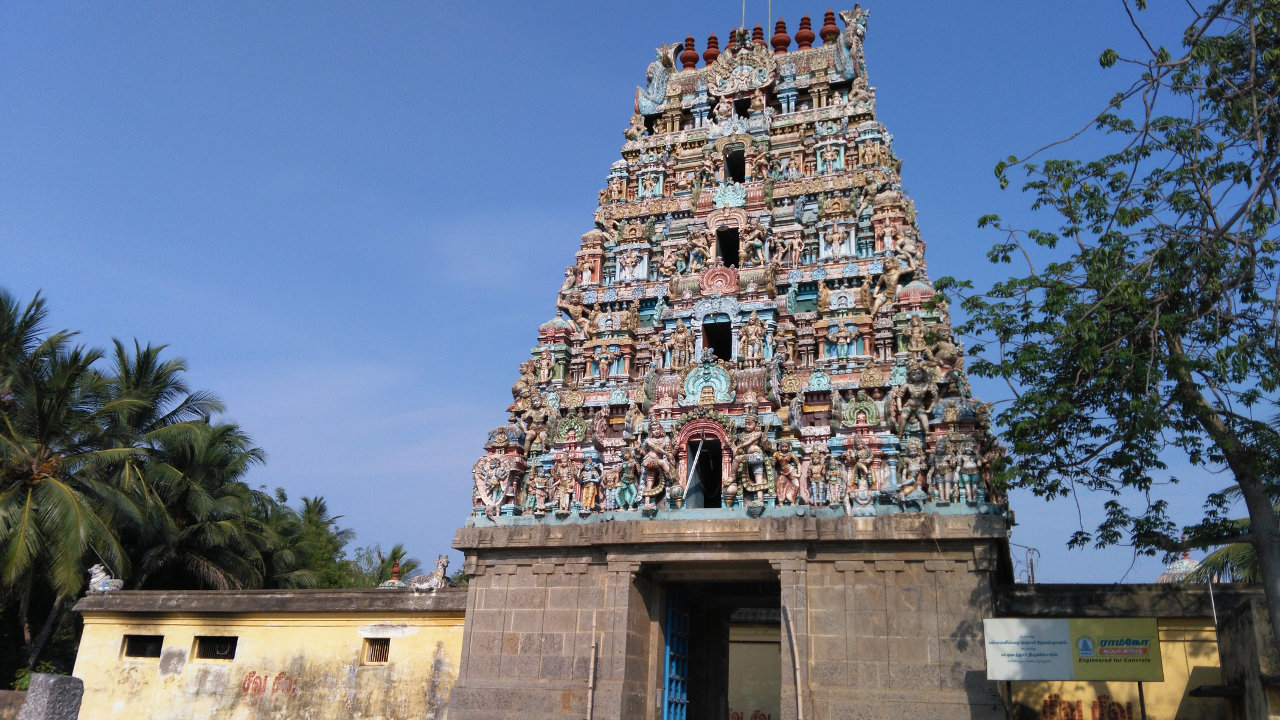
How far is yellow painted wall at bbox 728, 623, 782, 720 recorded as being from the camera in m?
25.8

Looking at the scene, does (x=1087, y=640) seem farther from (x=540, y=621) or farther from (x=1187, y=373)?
(x=540, y=621)

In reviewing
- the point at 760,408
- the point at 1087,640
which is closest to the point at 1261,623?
the point at 1087,640

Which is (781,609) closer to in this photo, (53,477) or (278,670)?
(278,670)

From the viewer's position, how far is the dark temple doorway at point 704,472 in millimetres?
16922

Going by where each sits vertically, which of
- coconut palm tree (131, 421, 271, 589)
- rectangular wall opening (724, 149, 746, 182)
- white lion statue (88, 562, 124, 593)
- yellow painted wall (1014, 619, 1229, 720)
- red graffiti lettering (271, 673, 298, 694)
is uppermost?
rectangular wall opening (724, 149, 746, 182)

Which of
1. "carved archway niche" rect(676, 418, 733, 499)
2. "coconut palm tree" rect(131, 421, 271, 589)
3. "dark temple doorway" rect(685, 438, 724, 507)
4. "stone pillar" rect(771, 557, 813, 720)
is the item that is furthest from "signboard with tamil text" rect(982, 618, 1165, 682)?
"coconut palm tree" rect(131, 421, 271, 589)

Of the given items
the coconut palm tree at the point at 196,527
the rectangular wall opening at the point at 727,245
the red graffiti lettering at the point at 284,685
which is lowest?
the red graffiti lettering at the point at 284,685

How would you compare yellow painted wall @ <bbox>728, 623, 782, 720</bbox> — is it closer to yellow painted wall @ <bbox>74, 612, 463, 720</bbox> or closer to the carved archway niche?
the carved archway niche

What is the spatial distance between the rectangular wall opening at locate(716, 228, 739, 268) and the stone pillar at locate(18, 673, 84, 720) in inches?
545

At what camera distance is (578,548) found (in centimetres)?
1606

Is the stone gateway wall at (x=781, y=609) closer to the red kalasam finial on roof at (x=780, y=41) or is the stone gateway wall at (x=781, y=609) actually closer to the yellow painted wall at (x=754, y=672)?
the yellow painted wall at (x=754, y=672)

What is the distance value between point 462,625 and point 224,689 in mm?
A: 4807

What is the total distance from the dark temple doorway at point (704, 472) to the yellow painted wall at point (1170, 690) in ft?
21.1

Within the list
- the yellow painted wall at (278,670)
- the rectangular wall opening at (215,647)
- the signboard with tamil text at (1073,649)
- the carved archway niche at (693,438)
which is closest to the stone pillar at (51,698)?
the yellow painted wall at (278,670)
